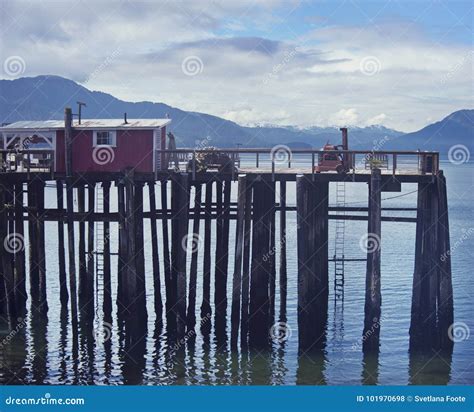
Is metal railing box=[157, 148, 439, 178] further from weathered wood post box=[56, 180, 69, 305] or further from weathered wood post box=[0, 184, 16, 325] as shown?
weathered wood post box=[0, 184, 16, 325]

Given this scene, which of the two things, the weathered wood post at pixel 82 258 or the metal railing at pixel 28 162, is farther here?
the weathered wood post at pixel 82 258

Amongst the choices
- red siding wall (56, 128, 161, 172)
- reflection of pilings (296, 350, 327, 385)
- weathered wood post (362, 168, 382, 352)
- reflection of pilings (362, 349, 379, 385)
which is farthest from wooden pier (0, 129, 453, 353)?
red siding wall (56, 128, 161, 172)

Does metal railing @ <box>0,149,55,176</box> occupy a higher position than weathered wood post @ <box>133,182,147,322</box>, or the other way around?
metal railing @ <box>0,149,55,176</box>

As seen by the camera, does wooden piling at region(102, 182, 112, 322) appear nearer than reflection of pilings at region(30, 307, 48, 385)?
No

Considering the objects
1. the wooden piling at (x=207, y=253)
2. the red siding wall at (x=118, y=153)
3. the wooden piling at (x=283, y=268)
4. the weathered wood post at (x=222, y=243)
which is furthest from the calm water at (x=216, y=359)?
the red siding wall at (x=118, y=153)

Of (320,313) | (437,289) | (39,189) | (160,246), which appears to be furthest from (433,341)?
(160,246)

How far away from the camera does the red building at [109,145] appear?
33.8 m

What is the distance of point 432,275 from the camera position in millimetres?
31719

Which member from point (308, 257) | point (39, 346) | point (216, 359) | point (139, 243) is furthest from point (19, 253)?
point (308, 257)

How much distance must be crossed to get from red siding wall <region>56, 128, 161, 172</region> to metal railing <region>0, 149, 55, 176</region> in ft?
3.83

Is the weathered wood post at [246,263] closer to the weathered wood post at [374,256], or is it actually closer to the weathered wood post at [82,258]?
the weathered wood post at [374,256]

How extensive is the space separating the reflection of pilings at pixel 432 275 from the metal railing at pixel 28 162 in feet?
53.3

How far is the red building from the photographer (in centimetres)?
3384

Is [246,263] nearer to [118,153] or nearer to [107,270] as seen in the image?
[118,153]
